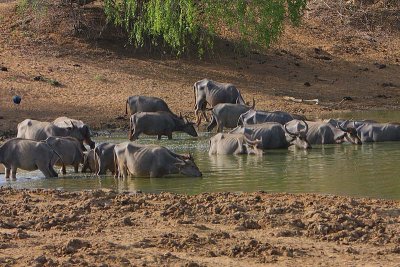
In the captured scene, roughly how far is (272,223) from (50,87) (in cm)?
1687

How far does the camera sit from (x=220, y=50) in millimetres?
33062

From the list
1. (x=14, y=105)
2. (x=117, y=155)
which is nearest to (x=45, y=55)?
(x=14, y=105)

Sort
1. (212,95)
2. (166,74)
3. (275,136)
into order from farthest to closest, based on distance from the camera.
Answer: (166,74), (212,95), (275,136)

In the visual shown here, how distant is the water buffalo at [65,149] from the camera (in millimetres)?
16844

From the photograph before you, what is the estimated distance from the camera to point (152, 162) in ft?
52.2

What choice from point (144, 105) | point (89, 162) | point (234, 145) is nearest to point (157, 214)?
point (89, 162)

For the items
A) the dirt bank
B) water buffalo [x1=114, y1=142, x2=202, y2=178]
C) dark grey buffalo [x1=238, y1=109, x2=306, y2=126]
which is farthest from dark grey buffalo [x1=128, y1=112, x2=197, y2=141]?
the dirt bank

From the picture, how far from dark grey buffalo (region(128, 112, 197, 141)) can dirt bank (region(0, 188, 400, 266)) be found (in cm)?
866

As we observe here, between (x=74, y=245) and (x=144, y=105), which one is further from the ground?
(x=144, y=105)

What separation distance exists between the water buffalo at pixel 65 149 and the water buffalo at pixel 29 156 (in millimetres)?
482

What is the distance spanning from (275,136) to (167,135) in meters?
3.52

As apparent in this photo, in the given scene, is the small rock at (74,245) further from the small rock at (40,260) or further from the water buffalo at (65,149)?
the water buffalo at (65,149)

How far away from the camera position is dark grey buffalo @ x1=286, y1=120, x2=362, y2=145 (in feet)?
68.5

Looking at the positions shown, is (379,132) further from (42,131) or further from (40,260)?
Result: (40,260)
